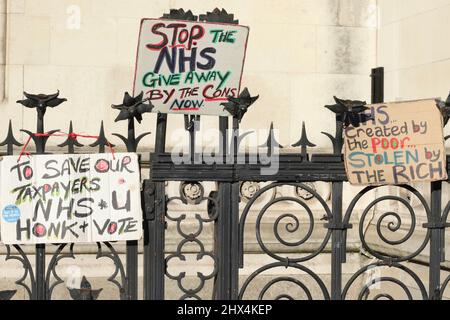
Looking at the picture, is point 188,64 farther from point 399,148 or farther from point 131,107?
point 399,148

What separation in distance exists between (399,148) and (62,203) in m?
1.98

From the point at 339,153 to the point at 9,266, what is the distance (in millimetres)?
3675

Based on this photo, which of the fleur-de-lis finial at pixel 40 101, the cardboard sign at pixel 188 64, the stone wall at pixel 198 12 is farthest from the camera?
the stone wall at pixel 198 12

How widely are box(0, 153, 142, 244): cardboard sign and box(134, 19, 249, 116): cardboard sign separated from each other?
0.68m

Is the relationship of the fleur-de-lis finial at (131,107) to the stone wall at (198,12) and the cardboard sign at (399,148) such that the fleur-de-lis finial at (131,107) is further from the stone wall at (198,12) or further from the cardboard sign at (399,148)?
the stone wall at (198,12)

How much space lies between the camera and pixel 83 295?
14.1 ft

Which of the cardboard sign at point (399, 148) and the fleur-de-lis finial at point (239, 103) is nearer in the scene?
the fleur-de-lis finial at point (239, 103)

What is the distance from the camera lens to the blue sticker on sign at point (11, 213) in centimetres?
420

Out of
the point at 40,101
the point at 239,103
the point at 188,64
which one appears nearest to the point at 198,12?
the point at 188,64

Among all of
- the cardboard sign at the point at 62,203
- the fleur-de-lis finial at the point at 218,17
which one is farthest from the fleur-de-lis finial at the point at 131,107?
the fleur-de-lis finial at the point at 218,17

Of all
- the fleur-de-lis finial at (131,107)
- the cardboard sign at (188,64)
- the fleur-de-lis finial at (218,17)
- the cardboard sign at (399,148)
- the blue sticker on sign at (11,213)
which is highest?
the fleur-de-lis finial at (218,17)

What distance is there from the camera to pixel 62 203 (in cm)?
422

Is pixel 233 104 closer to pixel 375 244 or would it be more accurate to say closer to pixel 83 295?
pixel 83 295
